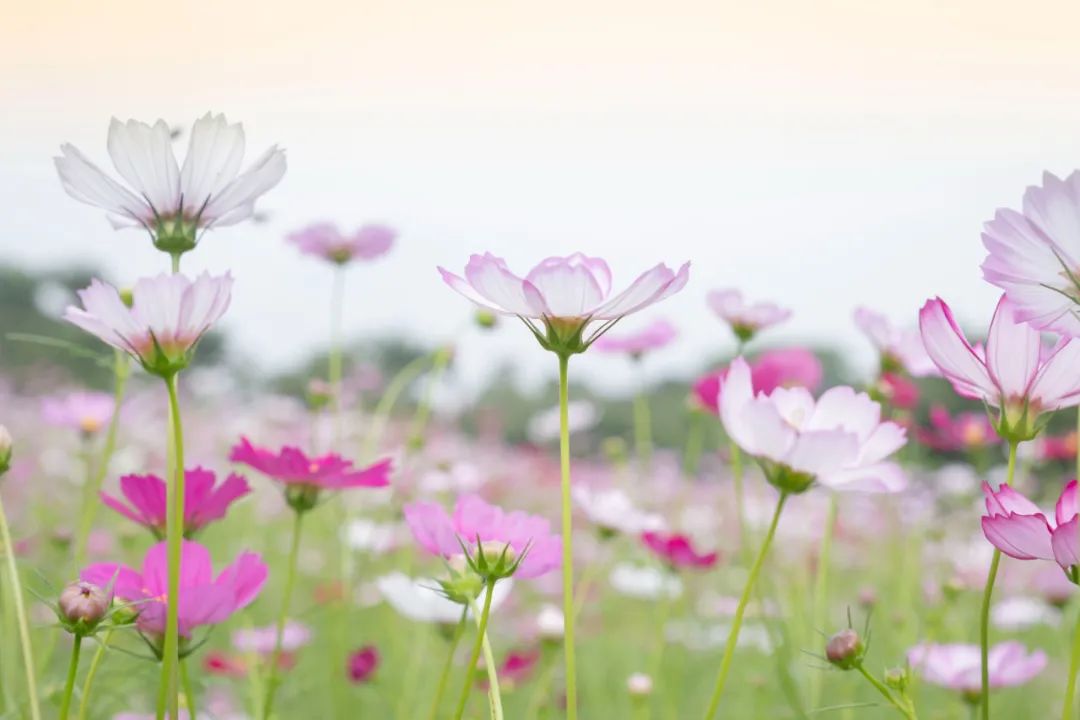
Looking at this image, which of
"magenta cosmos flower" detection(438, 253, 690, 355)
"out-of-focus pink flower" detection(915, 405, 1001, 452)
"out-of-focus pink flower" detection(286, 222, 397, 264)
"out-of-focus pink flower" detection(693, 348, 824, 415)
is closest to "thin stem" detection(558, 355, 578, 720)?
"magenta cosmos flower" detection(438, 253, 690, 355)

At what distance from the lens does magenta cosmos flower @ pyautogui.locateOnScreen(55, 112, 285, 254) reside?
45 centimetres

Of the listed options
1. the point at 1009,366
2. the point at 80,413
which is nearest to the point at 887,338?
the point at 1009,366

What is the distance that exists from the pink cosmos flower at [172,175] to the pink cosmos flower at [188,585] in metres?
0.14

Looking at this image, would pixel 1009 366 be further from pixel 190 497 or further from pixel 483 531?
pixel 190 497

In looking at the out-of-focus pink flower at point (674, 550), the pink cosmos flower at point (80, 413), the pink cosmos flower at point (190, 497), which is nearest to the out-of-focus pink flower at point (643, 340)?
the out-of-focus pink flower at point (674, 550)

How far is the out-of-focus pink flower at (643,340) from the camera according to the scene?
42.4 inches

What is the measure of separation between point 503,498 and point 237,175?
2544mm

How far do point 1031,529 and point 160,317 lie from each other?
314 mm

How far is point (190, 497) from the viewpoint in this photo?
18.8 inches

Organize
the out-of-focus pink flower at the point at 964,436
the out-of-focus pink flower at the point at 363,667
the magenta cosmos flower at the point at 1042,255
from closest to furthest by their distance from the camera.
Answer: the magenta cosmos flower at the point at 1042,255
the out-of-focus pink flower at the point at 363,667
the out-of-focus pink flower at the point at 964,436

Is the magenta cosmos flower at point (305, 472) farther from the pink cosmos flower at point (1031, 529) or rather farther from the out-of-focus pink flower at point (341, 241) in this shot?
the out-of-focus pink flower at point (341, 241)

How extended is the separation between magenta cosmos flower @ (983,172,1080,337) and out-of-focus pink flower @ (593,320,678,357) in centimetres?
71

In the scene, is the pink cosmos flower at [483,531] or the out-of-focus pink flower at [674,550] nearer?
the pink cosmos flower at [483,531]

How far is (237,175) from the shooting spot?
450mm
